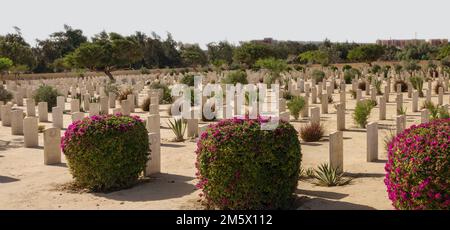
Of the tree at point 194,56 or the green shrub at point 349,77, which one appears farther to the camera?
the tree at point 194,56

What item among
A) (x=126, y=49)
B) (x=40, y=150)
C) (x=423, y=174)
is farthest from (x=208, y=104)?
(x=126, y=49)

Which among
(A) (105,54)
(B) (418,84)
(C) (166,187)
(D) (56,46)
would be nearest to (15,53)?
(A) (105,54)

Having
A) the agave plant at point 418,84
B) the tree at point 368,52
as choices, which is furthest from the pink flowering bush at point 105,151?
the tree at point 368,52

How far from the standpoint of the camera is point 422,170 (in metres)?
5.59

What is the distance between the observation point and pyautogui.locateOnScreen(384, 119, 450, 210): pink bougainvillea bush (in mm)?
5555

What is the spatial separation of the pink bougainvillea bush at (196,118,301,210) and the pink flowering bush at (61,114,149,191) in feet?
5.56

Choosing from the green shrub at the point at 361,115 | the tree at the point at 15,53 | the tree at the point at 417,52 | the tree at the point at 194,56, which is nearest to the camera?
the green shrub at the point at 361,115

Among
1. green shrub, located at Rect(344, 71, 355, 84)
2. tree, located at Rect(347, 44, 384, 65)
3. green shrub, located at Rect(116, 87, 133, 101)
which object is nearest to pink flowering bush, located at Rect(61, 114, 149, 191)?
green shrub, located at Rect(116, 87, 133, 101)

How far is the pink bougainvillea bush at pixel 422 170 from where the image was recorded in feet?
18.2

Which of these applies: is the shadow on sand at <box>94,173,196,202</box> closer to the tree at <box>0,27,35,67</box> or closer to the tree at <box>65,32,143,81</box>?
the tree at <box>65,32,143,81</box>

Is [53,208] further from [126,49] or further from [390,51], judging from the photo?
[390,51]

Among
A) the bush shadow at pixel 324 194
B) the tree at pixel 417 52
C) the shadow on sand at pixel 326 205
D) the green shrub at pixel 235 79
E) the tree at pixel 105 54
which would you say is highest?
the tree at pixel 417 52

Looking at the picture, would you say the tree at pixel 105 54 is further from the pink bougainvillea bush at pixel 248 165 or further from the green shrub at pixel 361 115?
the pink bougainvillea bush at pixel 248 165

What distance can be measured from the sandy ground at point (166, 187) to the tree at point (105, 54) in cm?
2735
